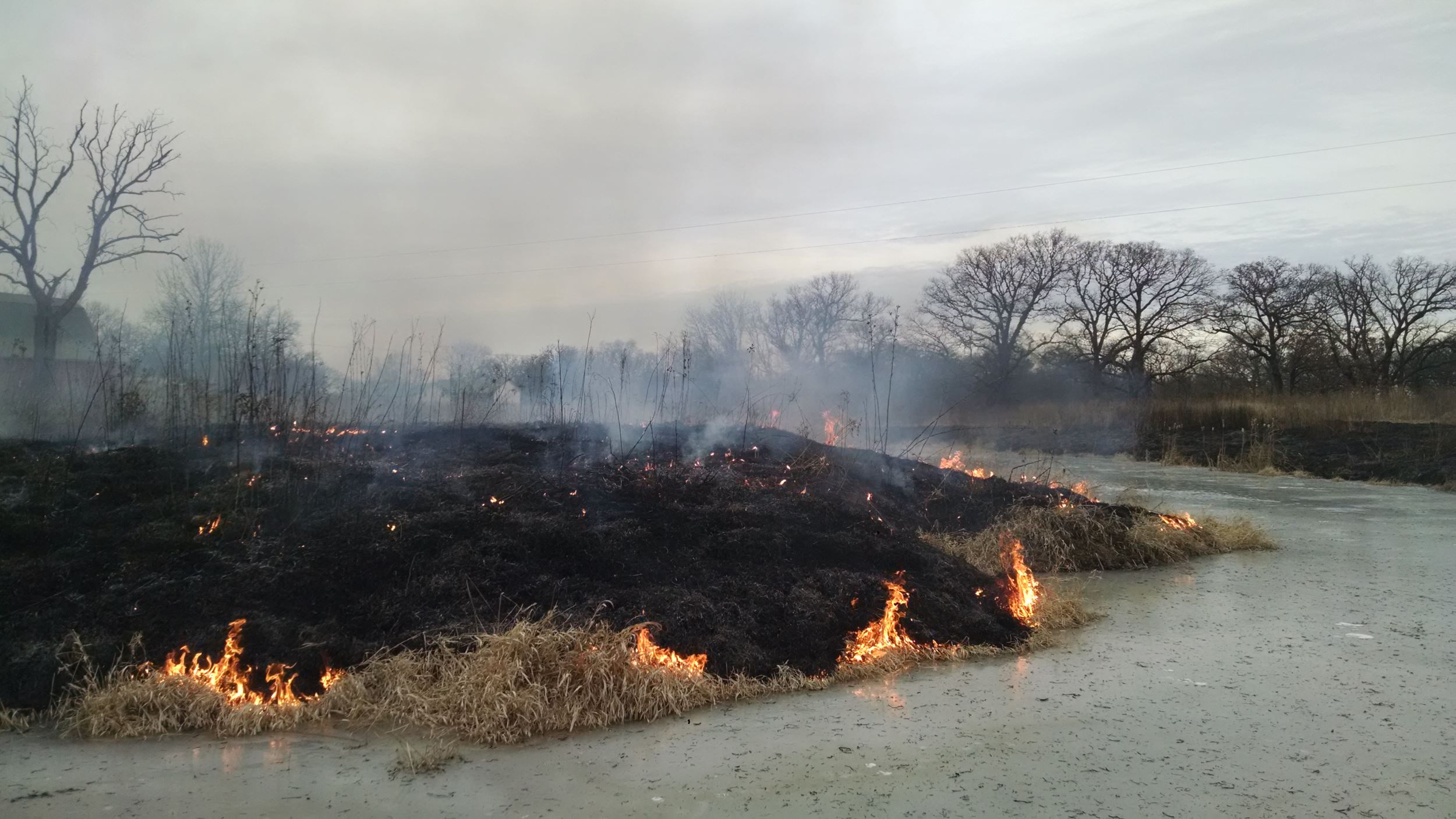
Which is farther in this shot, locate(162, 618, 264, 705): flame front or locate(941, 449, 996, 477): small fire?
locate(941, 449, 996, 477): small fire

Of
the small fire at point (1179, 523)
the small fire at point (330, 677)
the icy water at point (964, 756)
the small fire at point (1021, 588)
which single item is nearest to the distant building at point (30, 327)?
the small fire at point (330, 677)

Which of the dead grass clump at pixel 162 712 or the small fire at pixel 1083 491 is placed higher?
the small fire at pixel 1083 491

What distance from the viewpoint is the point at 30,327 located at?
1692 cm

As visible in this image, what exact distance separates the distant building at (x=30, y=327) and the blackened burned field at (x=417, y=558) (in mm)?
9593

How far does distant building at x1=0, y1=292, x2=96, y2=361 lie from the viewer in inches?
590

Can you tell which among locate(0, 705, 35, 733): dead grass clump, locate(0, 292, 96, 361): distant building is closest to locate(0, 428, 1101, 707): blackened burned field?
locate(0, 705, 35, 733): dead grass clump

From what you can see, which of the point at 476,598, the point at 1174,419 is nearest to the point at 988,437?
the point at 1174,419

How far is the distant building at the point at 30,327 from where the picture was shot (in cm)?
1498

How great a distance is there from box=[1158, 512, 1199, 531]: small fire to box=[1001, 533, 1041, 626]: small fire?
106 inches

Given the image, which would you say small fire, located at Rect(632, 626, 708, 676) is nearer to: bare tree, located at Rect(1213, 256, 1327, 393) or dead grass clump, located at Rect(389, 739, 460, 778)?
dead grass clump, located at Rect(389, 739, 460, 778)

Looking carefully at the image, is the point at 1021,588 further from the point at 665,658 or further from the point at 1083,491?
the point at 1083,491

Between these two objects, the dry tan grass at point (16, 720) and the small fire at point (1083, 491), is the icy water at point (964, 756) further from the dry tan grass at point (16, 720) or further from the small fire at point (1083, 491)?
the small fire at point (1083, 491)

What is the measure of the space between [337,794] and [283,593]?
2044 millimetres

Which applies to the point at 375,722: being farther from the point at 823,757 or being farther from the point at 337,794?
the point at 823,757
